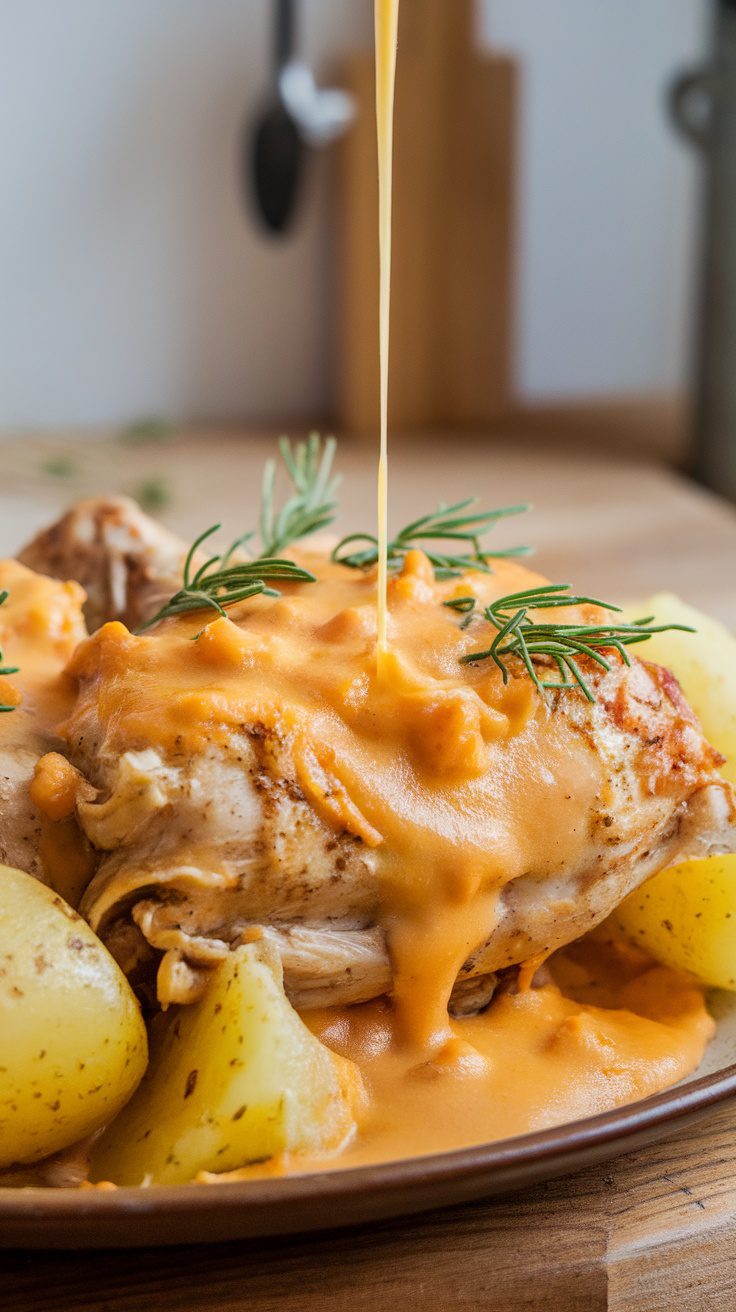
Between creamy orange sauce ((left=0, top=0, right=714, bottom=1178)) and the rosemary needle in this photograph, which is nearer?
creamy orange sauce ((left=0, top=0, right=714, bottom=1178))

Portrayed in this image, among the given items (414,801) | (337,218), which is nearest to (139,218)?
(337,218)

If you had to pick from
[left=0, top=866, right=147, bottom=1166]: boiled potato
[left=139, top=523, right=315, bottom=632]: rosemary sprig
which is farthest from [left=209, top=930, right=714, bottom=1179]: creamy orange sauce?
[left=139, top=523, right=315, bottom=632]: rosemary sprig

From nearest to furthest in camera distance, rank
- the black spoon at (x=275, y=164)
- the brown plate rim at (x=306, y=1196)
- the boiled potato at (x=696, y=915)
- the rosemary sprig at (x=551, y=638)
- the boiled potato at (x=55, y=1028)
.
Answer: the brown plate rim at (x=306, y=1196) → the boiled potato at (x=55, y=1028) → the rosemary sprig at (x=551, y=638) → the boiled potato at (x=696, y=915) → the black spoon at (x=275, y=164)

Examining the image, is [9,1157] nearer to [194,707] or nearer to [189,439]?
[194,707]

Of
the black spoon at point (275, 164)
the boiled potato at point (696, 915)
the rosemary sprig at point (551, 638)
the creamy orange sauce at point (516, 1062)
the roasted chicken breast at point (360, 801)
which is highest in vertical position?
the black spoon at point (275, 164)

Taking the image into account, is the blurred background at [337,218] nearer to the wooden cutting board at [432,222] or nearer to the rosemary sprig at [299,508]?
the wooden cutting board at [432,222]

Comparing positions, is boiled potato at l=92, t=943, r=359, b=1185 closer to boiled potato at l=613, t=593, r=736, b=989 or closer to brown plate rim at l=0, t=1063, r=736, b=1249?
brown plate rim at l=0, t=1063, r=736, b=1249

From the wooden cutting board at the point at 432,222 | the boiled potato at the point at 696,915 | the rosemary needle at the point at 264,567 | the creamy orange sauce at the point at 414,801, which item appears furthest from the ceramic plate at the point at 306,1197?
the wooden cutting board at the point at 432,222
